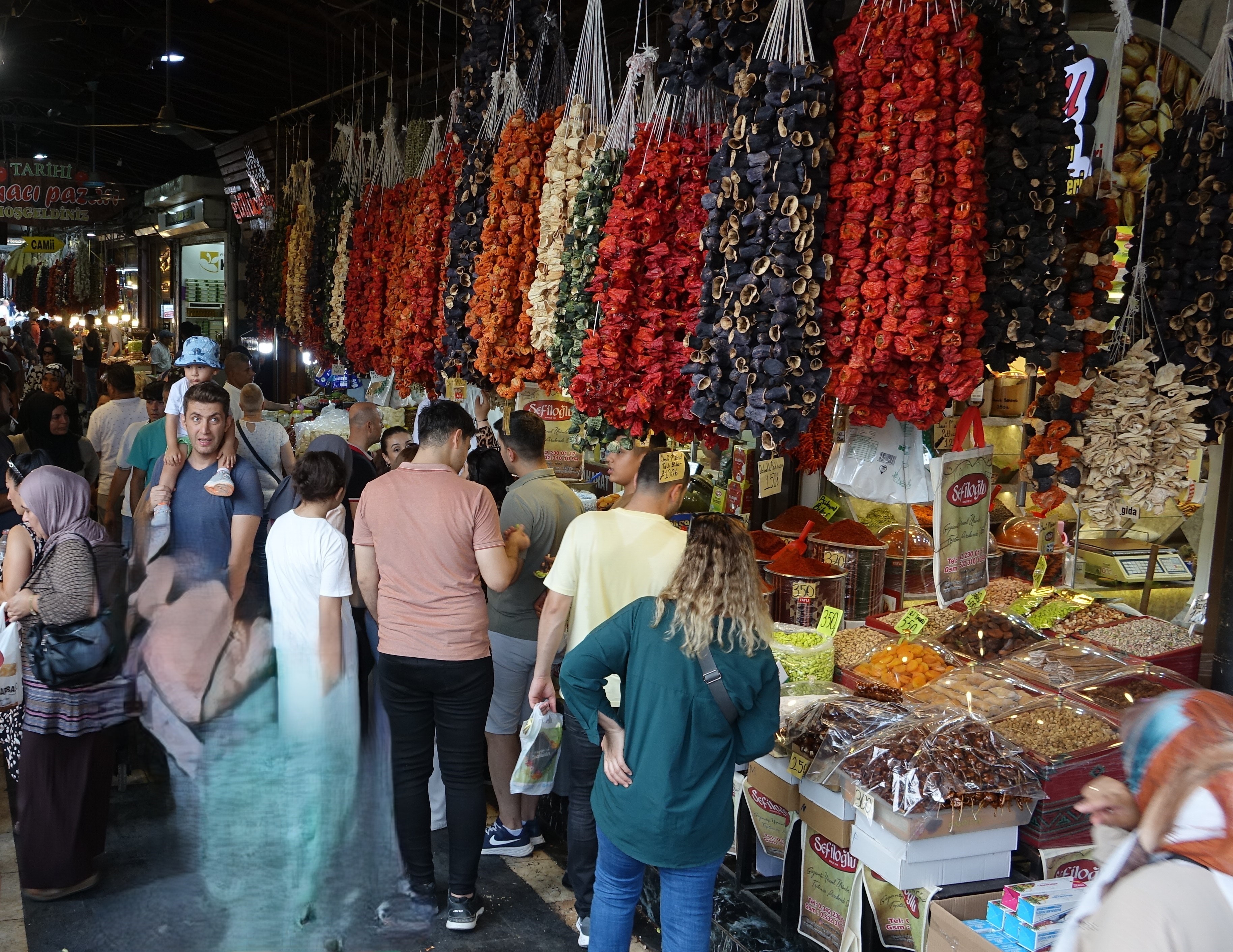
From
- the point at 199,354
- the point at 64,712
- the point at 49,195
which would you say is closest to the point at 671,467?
the point at 64,712

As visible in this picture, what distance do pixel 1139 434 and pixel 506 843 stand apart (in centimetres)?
277

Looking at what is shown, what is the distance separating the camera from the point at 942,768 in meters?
2.67

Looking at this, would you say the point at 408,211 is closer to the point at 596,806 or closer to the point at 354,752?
the point at 354,752

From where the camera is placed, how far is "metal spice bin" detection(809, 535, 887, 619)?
4.34 m

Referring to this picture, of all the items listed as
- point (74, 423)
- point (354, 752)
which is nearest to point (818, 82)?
point (354, 752)

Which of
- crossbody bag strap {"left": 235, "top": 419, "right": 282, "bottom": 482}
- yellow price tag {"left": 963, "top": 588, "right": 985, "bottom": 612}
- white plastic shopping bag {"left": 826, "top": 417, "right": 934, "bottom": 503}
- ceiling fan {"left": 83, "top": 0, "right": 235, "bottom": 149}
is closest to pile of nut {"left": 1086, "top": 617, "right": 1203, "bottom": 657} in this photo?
yellow price tag {"left": 963, "top": 588, "right": 985, "bottom": 612}

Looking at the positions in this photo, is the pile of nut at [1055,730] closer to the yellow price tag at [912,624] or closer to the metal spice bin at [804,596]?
the yellow price tag at [912,624]

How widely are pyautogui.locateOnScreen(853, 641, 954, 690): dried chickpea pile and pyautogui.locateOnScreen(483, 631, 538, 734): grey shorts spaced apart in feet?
4.07

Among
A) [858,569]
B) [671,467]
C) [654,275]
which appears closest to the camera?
[654,275]

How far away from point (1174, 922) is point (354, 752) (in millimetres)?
3435

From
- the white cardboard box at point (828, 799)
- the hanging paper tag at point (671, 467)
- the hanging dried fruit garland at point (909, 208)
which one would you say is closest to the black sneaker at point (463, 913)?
the white cardboard box at point (828, 799)

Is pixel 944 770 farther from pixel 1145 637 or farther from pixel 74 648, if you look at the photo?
pixel 74 648

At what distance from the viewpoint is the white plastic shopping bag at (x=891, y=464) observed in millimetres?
2895

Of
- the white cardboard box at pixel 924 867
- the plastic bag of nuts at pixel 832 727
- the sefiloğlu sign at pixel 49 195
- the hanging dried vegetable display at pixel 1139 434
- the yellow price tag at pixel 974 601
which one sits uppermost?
the sefiloğlu sign at pixel 49 195
